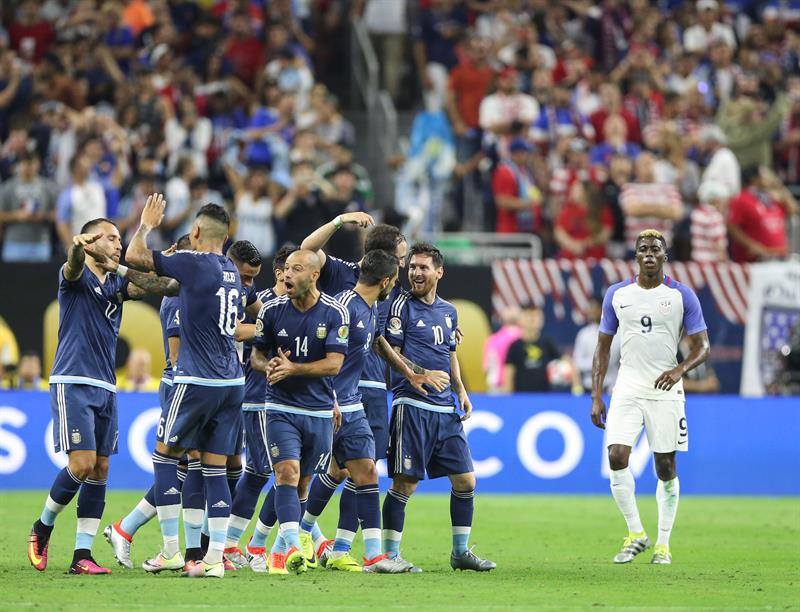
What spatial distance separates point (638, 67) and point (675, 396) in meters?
13.6

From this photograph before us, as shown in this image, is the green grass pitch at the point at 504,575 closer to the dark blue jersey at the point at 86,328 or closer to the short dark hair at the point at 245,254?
the dark blue jersey at the point at 86,328

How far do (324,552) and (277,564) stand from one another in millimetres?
1062

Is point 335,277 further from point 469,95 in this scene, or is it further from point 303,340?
point 469,95

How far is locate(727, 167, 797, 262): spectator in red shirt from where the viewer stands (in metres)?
22.5

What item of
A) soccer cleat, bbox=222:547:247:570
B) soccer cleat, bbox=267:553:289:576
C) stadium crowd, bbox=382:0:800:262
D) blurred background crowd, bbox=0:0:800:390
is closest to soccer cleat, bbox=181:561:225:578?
soccer cleat, bbox=267:553:289:576

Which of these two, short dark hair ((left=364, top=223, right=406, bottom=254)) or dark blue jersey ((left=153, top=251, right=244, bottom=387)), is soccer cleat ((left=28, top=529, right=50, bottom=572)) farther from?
short dark hair ((left=364, top=223, right=406, bottom=254))

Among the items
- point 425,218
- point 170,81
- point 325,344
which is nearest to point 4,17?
point 170,81

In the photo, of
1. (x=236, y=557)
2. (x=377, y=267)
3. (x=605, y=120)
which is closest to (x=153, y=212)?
(x=377, y=267)

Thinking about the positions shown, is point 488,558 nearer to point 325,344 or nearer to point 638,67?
point 325,344

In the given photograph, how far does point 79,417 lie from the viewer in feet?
36.6

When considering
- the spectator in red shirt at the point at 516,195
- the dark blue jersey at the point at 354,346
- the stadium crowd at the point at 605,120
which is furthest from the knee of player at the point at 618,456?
the spectator in red shirt at the point at 516,195

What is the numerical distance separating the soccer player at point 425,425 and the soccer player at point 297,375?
0.87m

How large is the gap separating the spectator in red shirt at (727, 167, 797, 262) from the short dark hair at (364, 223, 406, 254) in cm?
1190

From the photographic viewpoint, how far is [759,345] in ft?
71.9
